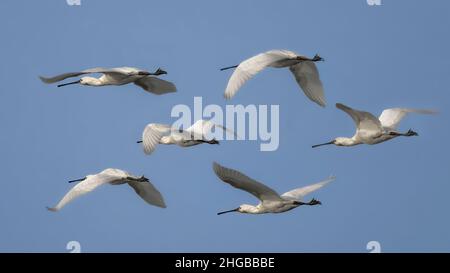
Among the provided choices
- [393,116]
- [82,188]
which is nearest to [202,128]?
[393,116]

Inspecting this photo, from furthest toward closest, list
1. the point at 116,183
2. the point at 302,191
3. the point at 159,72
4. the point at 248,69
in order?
the point at 159,72, the point at 116,183, the point at 302,191, the point at 248,69

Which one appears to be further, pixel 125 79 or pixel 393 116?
pixel 393 116

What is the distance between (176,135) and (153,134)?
90 centimetres

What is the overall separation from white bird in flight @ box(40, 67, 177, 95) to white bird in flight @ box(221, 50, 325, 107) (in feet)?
5.43

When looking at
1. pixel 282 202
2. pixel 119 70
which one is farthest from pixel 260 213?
pixel 119 70

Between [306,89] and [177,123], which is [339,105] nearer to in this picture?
[306,89]

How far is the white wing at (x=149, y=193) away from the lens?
158 feet

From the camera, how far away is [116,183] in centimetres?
4750

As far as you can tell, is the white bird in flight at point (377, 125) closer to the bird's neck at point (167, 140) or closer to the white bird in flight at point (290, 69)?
the white bird in flight at point (290, 69)

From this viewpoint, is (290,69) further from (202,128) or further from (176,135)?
(176,135)

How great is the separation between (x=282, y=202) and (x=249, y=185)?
1445 millimetres
